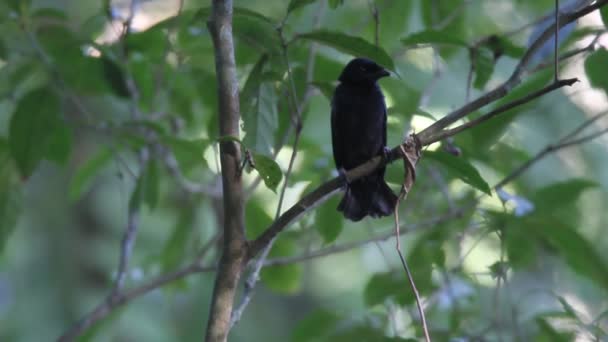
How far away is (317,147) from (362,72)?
634 mm

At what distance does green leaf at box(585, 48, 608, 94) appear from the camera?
2846mm

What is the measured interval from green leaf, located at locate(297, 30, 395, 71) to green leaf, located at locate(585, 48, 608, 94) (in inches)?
37.6

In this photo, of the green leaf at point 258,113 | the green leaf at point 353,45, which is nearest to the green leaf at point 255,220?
the green leaf at point 258,113

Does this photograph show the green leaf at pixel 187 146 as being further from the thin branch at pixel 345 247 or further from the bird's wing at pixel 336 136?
the bird's wing at pixel 336 136

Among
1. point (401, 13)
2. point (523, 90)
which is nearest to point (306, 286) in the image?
point (401, 13)

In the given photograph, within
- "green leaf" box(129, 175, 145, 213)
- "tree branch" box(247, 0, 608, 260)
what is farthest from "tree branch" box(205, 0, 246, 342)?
"green leaf" box(129, 175, 145, 213)

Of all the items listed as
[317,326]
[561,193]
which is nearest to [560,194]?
[561,193]

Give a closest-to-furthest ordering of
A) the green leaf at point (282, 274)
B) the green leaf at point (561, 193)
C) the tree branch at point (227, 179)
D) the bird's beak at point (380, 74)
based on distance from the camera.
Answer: the tree branch at point (227, 179) → the green leaf at point (561, 193) → the green leaf at point (282, 274) → the bird's beak at point (380, 74)

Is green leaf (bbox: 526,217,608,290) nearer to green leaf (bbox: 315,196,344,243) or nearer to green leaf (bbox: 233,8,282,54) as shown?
green leaf (bbox: 315,196,344,243)

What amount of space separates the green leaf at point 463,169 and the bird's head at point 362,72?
4.55 feet

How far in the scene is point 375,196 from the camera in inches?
129

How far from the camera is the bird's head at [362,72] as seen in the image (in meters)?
3.79

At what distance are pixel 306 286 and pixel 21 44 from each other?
375cm

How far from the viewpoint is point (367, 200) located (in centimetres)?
322
